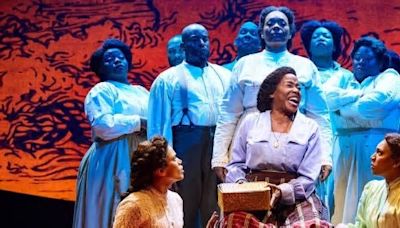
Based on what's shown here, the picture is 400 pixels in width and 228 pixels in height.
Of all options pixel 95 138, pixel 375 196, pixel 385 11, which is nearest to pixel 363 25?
pixel 385 11

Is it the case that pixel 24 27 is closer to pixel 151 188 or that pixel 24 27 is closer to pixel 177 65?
pixel 177 65

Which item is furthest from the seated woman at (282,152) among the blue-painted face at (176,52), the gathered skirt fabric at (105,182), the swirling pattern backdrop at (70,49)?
the swirling pattern backdrop at (70,49)

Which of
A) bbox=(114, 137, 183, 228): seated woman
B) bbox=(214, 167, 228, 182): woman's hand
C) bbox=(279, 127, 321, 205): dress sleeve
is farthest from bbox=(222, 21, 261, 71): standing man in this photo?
bbox=(114, 137, 183, 228): seated woman

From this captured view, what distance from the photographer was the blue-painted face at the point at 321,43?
20.0ft

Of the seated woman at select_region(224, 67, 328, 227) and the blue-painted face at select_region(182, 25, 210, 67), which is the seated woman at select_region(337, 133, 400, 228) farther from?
the blue-painted face at select_region(182, 25, 210, 67)

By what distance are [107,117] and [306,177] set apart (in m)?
1.96

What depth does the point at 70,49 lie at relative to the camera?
26.0ft

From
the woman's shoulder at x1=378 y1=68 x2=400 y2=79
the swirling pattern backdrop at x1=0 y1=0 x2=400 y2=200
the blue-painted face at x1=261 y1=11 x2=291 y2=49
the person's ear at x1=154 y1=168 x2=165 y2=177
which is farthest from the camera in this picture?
the swirling pattern backdrop at x1=0 y1=0 x2=400 y2=200

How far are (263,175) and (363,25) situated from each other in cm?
358

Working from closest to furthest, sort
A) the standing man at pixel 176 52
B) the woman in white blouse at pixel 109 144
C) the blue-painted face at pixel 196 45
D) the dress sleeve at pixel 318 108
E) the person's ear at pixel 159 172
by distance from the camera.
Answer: the person's ear at pixel 159 172, the dress sleeve at pixel 318 108, the blue-painted face at pixel 196 45, the woman in white blouse at pixel 109 144, the standing man at pixel 176 52

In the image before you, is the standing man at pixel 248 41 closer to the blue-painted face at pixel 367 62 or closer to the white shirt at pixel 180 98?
the white shirt at pixel 180 98

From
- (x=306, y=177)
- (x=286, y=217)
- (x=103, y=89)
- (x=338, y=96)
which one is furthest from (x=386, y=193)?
(x=103, y=89)

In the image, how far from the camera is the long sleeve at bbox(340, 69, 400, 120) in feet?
18.6

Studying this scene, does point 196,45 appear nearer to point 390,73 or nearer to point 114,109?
point 114,109
